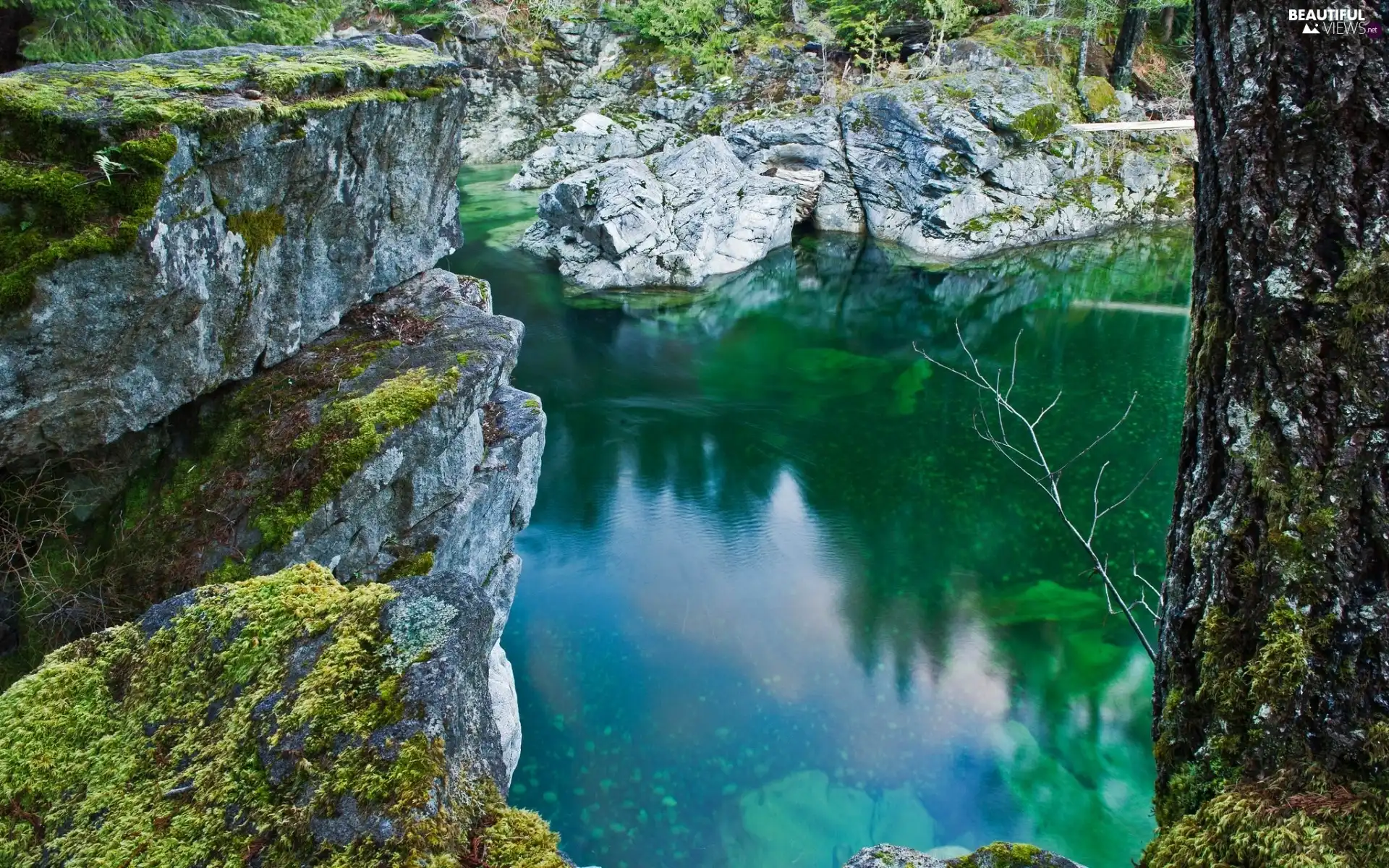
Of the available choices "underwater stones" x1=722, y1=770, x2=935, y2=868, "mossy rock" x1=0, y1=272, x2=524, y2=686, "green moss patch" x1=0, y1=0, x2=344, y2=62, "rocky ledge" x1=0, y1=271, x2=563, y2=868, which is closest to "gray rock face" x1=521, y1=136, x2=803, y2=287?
"green moss patch" x1=0, y1=0, x2=344, y2=62

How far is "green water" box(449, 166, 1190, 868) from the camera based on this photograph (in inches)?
277

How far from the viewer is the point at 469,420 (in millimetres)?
6457

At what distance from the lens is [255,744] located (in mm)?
2168

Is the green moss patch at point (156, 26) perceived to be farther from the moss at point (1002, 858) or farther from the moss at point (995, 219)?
the moss at point (995, 219)

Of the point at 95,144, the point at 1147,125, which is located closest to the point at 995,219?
the point at 1147,125

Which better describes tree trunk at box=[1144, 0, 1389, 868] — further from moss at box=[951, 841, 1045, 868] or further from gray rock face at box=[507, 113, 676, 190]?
gray rock face at box=[507, 113, 676, 190]

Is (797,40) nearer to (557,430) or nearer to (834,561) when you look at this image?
(557,430)

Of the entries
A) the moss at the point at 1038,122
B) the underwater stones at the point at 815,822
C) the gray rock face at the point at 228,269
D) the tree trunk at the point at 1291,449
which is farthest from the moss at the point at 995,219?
the tree trunk at the point at 1291,449

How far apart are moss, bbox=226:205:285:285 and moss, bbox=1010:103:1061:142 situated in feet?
68.5

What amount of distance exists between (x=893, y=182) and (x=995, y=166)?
272cm

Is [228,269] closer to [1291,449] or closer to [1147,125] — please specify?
[1291,449]

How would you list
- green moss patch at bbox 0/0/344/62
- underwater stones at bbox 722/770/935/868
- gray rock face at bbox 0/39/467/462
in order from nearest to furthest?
gray rock face at bbox 0/39/467/462 < underwater stones at bbox 722/770/935/868 < green moss patch at bbox 0/0/344/62

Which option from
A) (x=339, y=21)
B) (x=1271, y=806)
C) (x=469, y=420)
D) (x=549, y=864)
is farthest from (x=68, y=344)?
(x=339, y=21)

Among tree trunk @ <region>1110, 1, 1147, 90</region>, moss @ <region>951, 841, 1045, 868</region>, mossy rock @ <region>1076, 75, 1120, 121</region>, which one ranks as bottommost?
moss @ <region>951, 841, 1045, 868</region>
